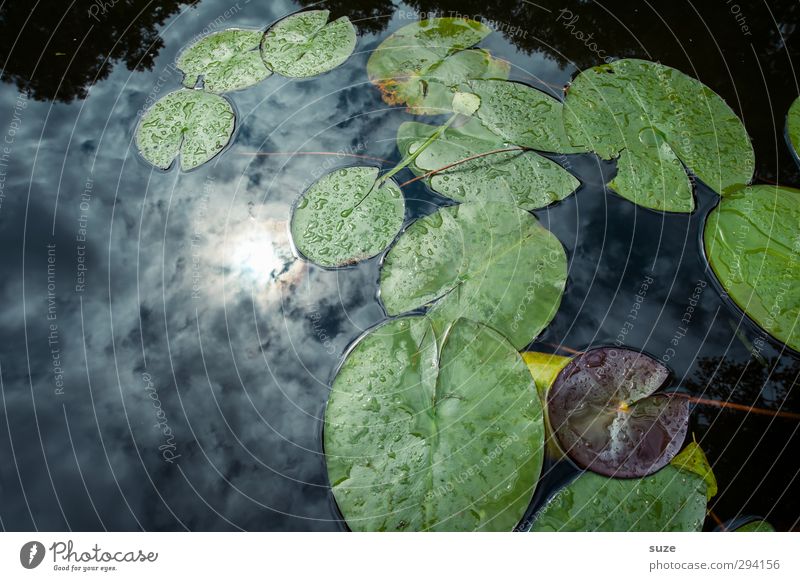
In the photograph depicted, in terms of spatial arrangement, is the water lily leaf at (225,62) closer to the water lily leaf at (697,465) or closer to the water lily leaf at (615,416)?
the water lily leaf at (615,416)

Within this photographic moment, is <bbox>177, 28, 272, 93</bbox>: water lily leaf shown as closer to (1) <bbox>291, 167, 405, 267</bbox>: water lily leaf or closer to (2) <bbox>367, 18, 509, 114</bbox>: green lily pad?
(2) <bbox>367, 18, 509, 114</bbox>: green lily pad

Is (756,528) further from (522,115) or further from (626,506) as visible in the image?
(522,115)

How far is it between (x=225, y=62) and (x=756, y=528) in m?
2.55

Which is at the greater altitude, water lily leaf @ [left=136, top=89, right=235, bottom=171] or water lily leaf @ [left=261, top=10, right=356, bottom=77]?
water lily leaf @ [left=261, top=10, right=356, bottom=77]

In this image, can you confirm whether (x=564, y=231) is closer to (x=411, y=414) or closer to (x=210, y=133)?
(x=411, y=414)

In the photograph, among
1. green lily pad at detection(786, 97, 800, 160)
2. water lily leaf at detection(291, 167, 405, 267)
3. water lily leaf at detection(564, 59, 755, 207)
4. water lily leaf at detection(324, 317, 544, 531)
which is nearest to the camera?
water lily leaf at detection(324, 317, 544, 531)

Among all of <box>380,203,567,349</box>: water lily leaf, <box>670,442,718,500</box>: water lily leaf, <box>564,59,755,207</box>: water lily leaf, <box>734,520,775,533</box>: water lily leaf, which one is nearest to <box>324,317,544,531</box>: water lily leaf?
<box>380,203,567,349</box>: water lily leaf

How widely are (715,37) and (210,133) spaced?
89.3 inches

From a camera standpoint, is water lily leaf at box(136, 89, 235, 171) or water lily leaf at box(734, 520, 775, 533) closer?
water lily leaf at box(734, 520, 775, 533)

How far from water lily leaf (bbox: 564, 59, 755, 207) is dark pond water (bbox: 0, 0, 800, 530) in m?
0.08

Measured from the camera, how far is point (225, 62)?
2.03m

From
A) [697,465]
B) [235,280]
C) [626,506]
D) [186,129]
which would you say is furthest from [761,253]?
[186,129]

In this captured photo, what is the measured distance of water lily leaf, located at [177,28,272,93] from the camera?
200 centimetres

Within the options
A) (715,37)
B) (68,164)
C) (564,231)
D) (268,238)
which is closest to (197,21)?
(68,164)
